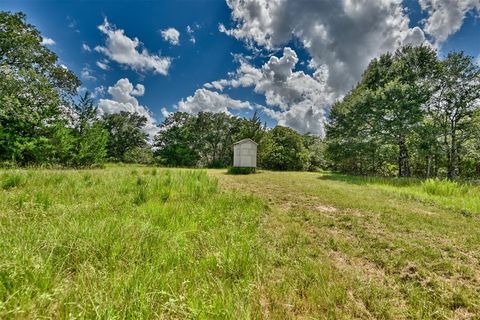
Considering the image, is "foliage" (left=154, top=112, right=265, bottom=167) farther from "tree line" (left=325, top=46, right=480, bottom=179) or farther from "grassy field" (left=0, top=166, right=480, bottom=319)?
"grassy field" (left=0, top=166, right=480, bottom=319)

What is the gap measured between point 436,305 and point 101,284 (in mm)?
3134

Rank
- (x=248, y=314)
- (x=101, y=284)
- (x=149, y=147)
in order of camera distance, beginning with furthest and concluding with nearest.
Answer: (x=149, y=147) < (x=101, y=284) < (x=248, y=314)

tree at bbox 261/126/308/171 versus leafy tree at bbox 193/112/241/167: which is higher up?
leafy tree at bbox 193/112/241/167

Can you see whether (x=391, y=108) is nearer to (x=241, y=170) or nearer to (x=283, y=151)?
(x=241, y=170)

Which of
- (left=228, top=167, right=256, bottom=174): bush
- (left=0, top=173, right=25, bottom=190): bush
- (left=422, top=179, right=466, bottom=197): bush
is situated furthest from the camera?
(left=228, top=167, right=256, bottom=174): bush

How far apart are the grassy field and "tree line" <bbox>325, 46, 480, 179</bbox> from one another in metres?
12.8

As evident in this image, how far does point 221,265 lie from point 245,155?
19.0m

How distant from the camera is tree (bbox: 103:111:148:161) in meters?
38.5

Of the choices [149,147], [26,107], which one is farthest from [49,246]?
[149,147]

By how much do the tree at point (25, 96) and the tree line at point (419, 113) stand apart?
82.4 ft

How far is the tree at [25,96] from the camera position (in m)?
14.3

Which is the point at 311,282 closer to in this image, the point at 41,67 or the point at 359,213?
the point at 359,213

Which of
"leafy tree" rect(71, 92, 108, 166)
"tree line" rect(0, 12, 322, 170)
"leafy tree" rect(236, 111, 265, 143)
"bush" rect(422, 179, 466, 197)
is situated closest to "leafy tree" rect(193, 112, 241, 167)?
"tree line" rect(0, 12, 322, 170)

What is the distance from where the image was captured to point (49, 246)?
2.04 meters
